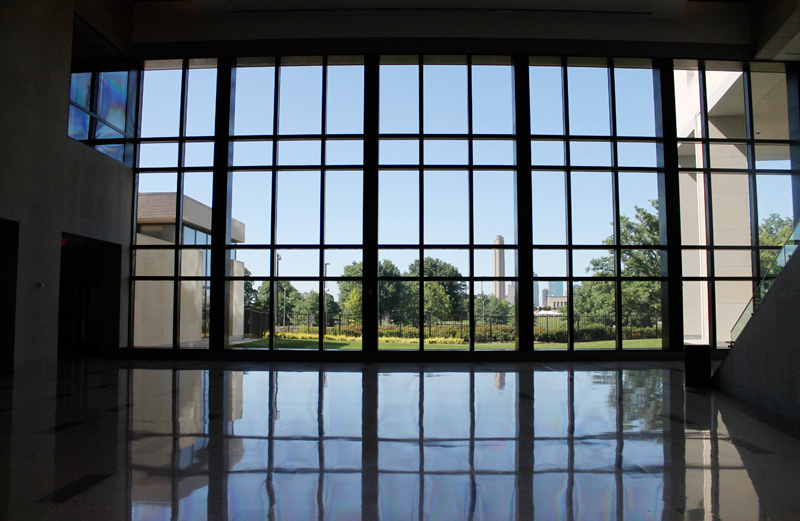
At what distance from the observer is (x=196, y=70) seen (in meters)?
15.2

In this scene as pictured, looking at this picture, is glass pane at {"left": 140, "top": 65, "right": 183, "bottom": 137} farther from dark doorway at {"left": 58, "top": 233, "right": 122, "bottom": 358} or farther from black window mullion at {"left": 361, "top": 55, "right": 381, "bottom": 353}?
black window mullion at {"left": 361, "top": 55, "right": 381, "bottom": 353}

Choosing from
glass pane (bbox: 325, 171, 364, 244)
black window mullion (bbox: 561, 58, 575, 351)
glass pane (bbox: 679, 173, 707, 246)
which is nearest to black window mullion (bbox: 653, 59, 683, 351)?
glass pane (bbox: 679, 173, 707, 246)

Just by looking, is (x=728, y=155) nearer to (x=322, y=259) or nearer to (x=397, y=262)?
(x=397, y=262)

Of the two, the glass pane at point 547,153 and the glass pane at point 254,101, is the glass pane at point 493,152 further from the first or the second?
the glass pane at point 254,101

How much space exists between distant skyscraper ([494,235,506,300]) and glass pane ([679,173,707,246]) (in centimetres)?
544

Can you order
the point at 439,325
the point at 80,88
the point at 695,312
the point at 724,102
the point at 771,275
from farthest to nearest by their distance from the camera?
the point at 724,102 → the point at 695,312 → the point at 439,325 → the point at 80,88 → the point at 771,275

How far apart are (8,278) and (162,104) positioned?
22.6 feet

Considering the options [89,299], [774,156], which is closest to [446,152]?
[774,156]

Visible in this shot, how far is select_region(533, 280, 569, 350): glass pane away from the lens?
46.9 ft

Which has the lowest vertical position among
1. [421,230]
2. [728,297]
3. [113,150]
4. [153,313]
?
[153,313]

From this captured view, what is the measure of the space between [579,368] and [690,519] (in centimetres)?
908

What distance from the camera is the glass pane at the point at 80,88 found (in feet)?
42.1

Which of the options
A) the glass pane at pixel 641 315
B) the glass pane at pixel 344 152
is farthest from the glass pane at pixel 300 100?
the glass pane at pixel 641 315

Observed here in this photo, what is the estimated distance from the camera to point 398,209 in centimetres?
1440
